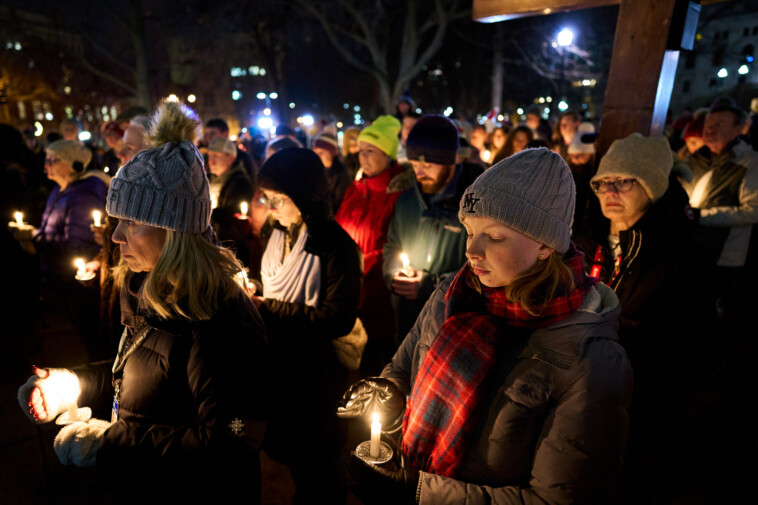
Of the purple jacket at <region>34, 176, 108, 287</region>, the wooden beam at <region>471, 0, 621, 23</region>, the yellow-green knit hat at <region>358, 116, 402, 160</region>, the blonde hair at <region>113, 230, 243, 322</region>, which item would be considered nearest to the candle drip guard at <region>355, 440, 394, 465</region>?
the blonde hair at <region>113, 230, 243, 322</region>

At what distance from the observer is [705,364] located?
263 cm

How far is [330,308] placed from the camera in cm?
286

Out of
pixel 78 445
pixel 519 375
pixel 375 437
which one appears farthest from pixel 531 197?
pixel 78 445

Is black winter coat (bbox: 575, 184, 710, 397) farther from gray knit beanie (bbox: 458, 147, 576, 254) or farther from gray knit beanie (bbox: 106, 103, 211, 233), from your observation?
gray knit beanie (bbox: 106, 103, 211, 233)

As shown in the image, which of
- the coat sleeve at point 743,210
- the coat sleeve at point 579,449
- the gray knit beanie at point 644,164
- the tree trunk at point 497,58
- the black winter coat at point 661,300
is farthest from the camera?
the tree trunk at point 497,58

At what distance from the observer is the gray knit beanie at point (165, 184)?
6.34 ft

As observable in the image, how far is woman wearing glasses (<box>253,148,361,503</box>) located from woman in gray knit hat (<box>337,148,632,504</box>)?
1196 millimetres

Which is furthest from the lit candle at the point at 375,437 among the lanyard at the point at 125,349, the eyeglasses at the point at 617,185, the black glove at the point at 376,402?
the eyeglasses at the point at 617,185

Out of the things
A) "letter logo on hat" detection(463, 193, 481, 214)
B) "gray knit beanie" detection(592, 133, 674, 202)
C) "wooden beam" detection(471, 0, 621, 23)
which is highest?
"wooden beam" detection(471, 0, 621, 23)

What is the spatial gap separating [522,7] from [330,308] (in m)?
3.01

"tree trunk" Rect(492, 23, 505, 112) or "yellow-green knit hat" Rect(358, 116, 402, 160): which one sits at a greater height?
"tree trunk" Rect(492, 23, 505, 112)

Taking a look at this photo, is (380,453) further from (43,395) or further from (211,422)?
(43,395)

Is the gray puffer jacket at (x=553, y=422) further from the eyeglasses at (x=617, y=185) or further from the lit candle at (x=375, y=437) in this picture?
the eyeglasses at (x=617, y=185)

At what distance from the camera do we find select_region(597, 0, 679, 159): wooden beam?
329cm
